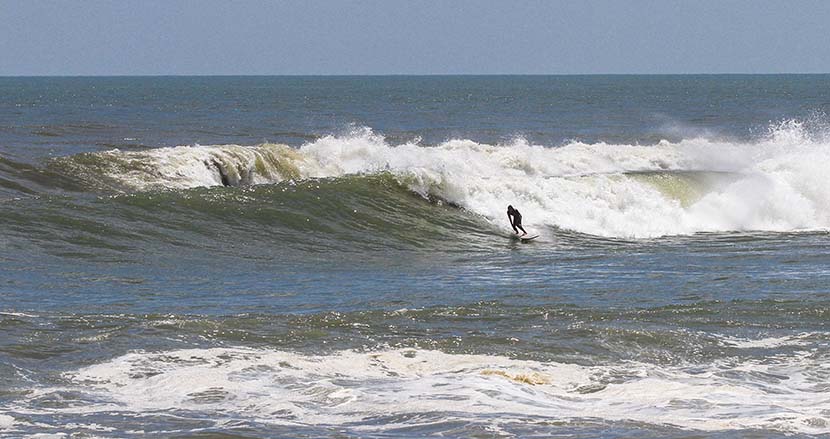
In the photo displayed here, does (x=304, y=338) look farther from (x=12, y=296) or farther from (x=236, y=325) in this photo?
(x=12, y=296)

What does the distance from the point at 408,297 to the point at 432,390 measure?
4621 millimetres

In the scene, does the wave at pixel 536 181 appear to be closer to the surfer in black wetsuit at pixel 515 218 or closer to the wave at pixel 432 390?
the surfer in black wetsuit at pixel 515 218

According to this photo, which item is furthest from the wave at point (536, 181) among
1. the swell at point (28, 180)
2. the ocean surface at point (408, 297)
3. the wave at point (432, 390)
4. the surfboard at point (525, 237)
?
the wave at point (432, 390)

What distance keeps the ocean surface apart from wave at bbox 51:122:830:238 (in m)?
0.07

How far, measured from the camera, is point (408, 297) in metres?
14.2

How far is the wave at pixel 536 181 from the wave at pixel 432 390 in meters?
12.3

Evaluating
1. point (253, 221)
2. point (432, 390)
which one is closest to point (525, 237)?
point (253, 221)

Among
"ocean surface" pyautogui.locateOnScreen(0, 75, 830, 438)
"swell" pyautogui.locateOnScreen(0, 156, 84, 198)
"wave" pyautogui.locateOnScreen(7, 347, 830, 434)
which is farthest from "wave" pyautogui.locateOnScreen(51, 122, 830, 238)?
"wave" pyautogui.locateOnScreen(7, 347, 830, 434)

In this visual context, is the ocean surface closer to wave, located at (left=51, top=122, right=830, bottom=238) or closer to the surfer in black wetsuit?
wave, located at (left=51, top=122, right=830, bottom=238)

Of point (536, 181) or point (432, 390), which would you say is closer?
point (432, 390)

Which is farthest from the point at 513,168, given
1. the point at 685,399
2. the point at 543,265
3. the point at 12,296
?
the point at 685,399

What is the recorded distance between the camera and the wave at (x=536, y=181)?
24.2 m

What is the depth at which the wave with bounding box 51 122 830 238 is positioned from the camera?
79.5 ft

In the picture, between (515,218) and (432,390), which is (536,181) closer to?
(515,218)
